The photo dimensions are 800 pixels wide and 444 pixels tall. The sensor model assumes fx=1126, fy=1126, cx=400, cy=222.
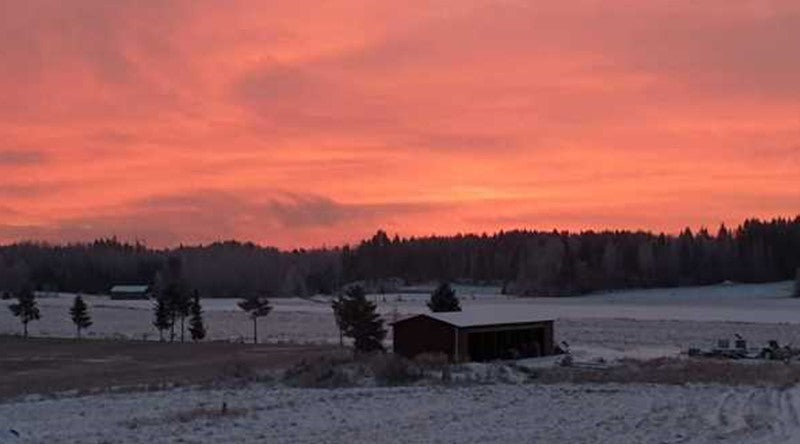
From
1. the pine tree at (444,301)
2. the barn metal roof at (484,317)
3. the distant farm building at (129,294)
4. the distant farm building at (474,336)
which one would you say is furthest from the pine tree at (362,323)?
the distant farm building at (129,294)

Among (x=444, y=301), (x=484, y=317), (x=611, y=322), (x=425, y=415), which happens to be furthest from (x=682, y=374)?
(x=611, y=322)

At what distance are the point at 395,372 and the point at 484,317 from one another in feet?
81.7

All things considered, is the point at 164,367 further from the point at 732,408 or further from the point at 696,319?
the point at 696,319

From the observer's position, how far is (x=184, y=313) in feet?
312

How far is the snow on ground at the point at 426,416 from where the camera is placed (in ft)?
66.7

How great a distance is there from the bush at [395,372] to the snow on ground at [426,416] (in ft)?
9.10

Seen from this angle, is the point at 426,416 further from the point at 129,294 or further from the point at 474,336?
the point at 129,294

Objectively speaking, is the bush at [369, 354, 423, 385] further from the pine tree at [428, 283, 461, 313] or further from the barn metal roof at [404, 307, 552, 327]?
the pine tree at [428, 283, 461, 313]

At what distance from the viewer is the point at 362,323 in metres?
64.6

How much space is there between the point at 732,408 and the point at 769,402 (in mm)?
2135

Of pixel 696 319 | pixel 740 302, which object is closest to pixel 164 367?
pixel 696 319

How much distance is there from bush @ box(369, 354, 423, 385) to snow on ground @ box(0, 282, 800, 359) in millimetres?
22931

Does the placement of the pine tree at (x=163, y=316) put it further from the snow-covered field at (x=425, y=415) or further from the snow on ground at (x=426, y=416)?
the snow on ground at (x=426, y=416)

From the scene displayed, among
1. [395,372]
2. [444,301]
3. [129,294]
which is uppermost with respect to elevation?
[129,294]
